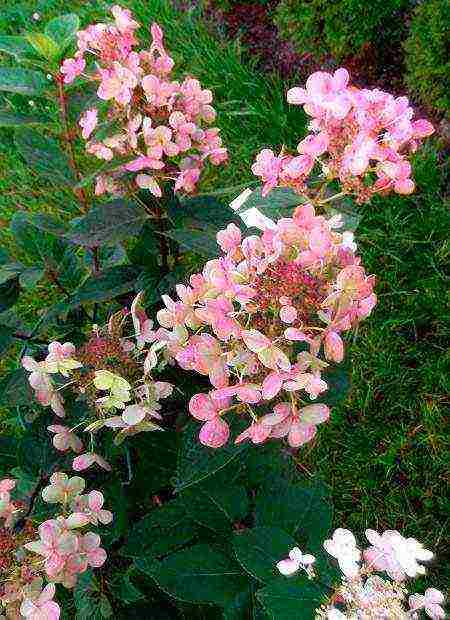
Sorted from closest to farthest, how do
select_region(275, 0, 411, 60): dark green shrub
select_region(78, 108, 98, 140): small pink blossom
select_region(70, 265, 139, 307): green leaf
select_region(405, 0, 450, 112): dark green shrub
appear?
1. select_region(78, 108, 98, 140): small pink blossom
2. select_region(70, 265, 139, 307): green leaf
3. select_region(405, 0, 450, 112): dark green shrub
4. select_region(275, 0, 411, 60): dark green shrub

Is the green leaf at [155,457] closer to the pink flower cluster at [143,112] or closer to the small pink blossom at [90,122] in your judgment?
the pink flower cluster at [143,112]

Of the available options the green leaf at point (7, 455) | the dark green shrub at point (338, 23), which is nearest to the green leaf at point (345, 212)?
the green leaf at point (7, 455)

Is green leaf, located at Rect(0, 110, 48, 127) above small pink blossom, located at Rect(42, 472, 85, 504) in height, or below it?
above

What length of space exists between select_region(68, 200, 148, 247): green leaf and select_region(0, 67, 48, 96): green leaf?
0.31 metres

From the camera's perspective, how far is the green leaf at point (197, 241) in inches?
46.9

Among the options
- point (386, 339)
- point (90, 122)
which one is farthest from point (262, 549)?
point (386, 339)

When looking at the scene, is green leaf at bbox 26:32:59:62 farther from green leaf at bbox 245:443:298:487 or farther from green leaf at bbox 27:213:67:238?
green leaf at bbox 245:443:298:487

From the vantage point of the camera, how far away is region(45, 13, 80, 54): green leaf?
1.38 metres

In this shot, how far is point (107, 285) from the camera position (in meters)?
1.36

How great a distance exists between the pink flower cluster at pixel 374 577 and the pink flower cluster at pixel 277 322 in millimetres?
129

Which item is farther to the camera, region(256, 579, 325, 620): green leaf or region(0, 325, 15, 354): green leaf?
region(0, 325, 15, 354): green leaf

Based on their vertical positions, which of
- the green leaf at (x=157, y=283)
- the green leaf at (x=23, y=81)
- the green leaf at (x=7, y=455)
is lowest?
the green leaf at (x=7, y=455)

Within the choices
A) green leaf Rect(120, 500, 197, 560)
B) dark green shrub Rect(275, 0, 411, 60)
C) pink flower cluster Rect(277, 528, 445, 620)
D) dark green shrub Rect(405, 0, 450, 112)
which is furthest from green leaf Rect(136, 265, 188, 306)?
dark green shrub Rect(275, 0, 411, 60)

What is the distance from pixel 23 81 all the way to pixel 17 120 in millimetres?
75
